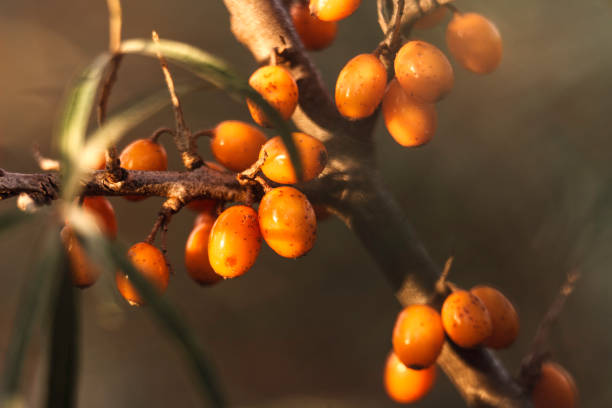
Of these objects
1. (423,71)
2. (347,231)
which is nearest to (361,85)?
(423,71)

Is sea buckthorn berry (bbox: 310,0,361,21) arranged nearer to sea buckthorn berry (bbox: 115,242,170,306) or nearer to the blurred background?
sea buckthorn berry (bbox: 115,242,170,306)

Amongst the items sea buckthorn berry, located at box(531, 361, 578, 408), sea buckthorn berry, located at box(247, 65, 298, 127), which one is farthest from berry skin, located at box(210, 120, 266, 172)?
sea buckthorn berry, located at box(531, 361, 578, 408)

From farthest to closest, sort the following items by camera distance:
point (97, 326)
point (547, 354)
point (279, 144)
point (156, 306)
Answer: point (97, 326) < point (547, 354) < point (279, 144) < point (156, 306)

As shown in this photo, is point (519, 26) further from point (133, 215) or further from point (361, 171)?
point (133, 215)

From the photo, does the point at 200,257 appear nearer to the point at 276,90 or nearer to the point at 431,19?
the point at 276,90

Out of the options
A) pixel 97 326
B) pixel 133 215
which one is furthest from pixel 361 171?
pixel 97 326

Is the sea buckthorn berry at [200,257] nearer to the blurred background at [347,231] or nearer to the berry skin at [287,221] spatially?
the berry skin at [287,221]

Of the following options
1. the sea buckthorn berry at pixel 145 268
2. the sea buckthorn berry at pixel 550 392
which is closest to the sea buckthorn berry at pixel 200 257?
the sea buckthorn berry at pixel 145 268
